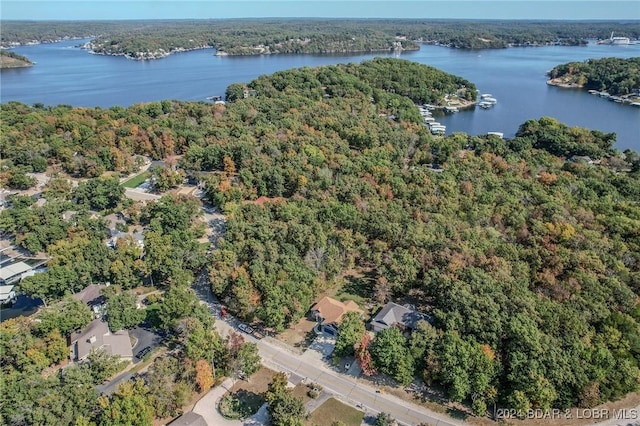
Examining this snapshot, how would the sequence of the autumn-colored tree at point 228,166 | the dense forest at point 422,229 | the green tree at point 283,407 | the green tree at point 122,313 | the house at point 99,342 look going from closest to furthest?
the green tree at point 283,407, the dense forest at point 422,229, the house at point 99,342, the green tree at point 122,313, the autumn-colored tree at point 228,166

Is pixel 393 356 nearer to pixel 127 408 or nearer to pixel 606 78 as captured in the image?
pixel 127 408

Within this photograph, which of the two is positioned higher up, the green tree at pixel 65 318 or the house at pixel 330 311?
the green tree at pixel 65 318

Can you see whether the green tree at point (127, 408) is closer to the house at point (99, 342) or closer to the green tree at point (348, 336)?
the house at point (99, 342)

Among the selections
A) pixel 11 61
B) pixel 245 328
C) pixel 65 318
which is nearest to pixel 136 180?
pixel 65 318

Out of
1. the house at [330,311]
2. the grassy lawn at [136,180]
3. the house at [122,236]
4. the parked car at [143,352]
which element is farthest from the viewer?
the grassy lawn at [136,180]

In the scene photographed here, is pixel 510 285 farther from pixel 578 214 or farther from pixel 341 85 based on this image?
pixel 341 85

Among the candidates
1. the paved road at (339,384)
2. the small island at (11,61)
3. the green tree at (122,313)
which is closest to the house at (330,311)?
the paved road at (339,384)

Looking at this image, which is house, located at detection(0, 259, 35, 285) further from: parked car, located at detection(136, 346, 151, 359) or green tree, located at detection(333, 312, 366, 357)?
green tree, located at detection(333, 312, 366, 357)

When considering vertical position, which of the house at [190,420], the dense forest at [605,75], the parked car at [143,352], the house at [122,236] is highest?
the dense forest at [605,75]
